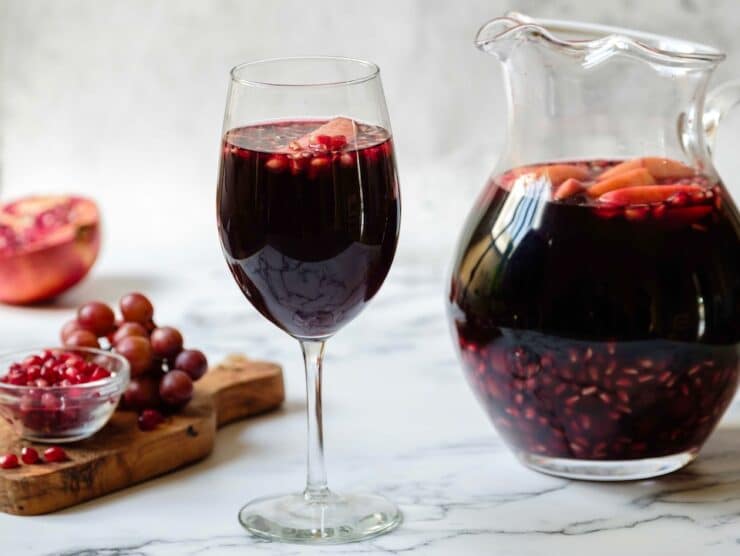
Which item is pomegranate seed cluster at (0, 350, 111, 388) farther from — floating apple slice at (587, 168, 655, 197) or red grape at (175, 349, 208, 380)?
floating apple slice at (587, 168, 655, 197)

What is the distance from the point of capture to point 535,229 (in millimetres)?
1481

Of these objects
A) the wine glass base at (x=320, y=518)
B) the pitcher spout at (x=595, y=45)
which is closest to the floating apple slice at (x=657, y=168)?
the pitcher spout at (x=595, y=45)

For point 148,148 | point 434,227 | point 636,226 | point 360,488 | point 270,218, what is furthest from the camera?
point 148,148

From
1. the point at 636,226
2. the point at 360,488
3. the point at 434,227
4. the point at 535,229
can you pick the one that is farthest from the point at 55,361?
the point at 434,227

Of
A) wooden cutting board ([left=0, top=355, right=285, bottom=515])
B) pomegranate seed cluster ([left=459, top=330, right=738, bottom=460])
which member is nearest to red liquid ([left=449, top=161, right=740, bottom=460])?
pomegranate seed cluster ([left=459, top=330, right=738, bottom=460])

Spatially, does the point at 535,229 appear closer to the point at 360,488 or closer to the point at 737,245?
the point at 737,245

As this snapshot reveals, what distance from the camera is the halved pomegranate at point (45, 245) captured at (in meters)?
2.33

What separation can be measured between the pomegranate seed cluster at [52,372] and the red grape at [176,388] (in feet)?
0.24

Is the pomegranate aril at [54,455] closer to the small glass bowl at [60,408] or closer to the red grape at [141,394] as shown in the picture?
the small glass bowl at [60,408]

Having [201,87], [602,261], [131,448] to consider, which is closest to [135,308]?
[131,448]

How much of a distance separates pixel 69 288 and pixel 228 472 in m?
0.88

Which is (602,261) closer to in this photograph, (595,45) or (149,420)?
(595,45)

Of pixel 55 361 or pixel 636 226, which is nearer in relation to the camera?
pixel 636 226

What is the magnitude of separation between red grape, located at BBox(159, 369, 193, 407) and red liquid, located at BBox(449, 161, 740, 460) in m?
0.36
